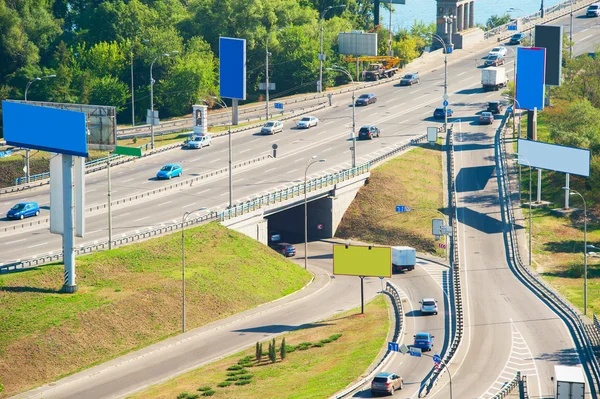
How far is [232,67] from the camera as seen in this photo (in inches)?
5930

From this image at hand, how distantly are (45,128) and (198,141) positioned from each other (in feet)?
143

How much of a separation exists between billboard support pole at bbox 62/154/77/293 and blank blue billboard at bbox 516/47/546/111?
65.0 metres

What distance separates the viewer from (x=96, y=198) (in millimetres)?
121625

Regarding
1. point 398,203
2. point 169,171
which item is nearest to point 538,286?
point 398,203

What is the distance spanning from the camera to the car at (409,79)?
586 ft

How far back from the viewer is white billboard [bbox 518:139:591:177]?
128 m

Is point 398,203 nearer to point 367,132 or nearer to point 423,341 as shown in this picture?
point 367,132

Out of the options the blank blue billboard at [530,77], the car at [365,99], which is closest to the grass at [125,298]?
the blank blue billboard at [530,77]

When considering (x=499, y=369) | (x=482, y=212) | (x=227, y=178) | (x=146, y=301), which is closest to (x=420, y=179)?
(x=482, y=212)

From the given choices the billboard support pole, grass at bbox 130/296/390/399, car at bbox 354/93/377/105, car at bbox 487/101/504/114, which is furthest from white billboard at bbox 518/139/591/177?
the billboard support pole

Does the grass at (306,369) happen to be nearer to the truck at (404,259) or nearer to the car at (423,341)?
the car at (423,341)

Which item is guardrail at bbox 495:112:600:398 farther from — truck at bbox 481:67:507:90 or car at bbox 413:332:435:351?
truck at bbox 481:67:507:90

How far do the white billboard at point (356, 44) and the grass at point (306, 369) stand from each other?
87.9 m

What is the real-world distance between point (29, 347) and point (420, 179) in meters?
63.1
